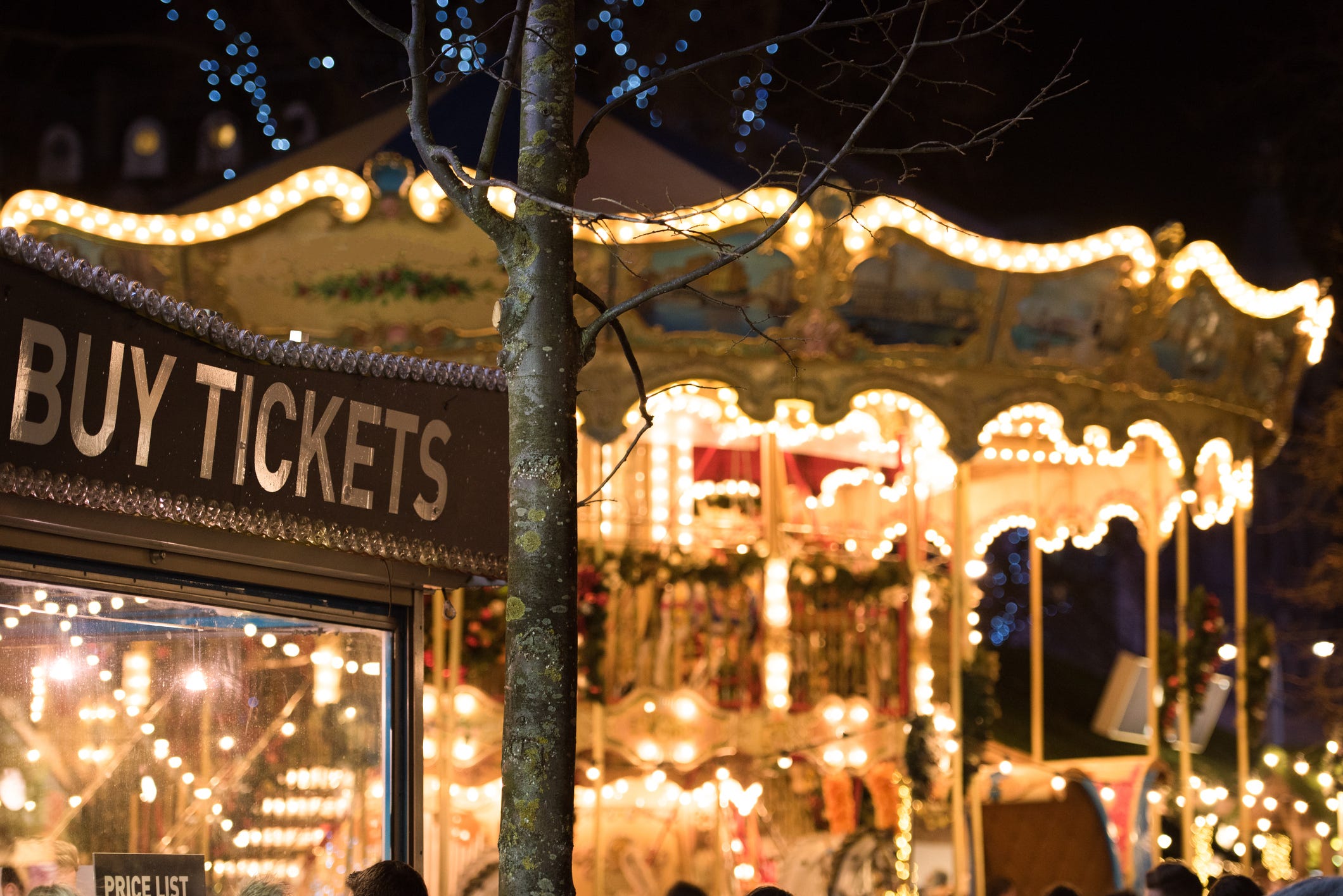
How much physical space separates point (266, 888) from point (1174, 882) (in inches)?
123

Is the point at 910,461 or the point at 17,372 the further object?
the point at 910,461

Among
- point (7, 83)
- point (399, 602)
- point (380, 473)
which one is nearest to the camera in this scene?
point (380, 473)

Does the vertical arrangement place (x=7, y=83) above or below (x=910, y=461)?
above

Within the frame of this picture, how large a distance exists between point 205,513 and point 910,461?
26.1 feet

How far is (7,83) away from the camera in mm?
20922

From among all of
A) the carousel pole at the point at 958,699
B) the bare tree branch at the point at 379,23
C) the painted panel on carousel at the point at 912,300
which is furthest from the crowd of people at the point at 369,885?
the carousel pole at the point at 958,699

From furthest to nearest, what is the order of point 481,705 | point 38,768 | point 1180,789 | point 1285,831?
point 1285,831, point 1180,789, point 481,705, point 38,768

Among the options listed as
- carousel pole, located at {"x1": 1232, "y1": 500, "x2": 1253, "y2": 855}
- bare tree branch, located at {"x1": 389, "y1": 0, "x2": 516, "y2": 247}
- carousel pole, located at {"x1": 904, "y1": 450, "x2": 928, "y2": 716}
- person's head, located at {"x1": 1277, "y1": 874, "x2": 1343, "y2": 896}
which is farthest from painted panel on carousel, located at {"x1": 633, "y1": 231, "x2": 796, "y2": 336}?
person's head, located at {"x1": 1277, "y1": 874, "x2": 1343, "y2": 896}

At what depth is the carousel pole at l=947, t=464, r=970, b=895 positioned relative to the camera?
1042 centimetres

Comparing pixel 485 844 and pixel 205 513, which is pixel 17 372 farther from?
pixel 485 844

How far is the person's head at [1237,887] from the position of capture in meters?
5.03

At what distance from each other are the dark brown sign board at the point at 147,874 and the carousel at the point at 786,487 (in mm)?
4892

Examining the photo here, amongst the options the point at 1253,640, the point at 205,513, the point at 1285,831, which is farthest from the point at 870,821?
the point at 205,513

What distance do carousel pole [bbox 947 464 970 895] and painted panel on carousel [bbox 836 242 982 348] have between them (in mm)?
1497
